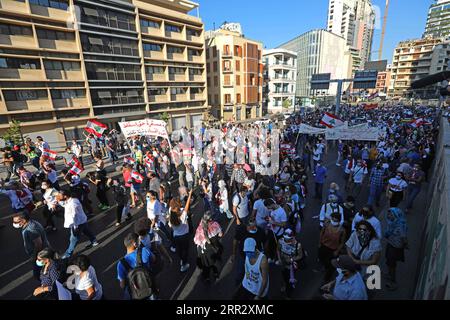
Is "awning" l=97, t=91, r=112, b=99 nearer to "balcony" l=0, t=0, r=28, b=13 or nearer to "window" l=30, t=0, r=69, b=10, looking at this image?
"window" l=30, t=0, r=69, b=10

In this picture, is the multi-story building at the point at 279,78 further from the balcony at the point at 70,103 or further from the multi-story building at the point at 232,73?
the balcony at the point at 70,103

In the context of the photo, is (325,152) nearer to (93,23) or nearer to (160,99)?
(160,99)

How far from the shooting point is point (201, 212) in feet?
25.0

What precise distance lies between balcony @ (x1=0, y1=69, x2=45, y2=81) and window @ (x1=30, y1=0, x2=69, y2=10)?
Result: 20.1ft

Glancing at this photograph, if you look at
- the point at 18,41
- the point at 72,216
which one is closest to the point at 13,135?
the point at 18,41

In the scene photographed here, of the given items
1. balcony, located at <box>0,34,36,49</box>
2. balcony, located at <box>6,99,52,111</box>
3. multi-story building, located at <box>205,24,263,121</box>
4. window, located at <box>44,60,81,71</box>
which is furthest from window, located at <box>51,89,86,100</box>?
multi-story building, located at <box>205,24,263,121</box>

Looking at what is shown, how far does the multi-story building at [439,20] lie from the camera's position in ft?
293

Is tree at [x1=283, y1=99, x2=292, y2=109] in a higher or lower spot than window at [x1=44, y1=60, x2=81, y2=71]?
lower

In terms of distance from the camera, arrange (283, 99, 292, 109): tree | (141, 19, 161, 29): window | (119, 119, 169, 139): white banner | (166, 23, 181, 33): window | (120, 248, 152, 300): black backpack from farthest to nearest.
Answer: (283, 99, 292, 109): tree
(166, 23, 181, 33): window
(141, 19, 161, 29): window
(119, 119, 169, 139): white banner
(120, 248, 152, 300): black backpack

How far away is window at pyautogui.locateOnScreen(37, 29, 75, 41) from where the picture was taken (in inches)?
842

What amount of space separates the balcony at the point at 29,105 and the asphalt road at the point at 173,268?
735 inches
